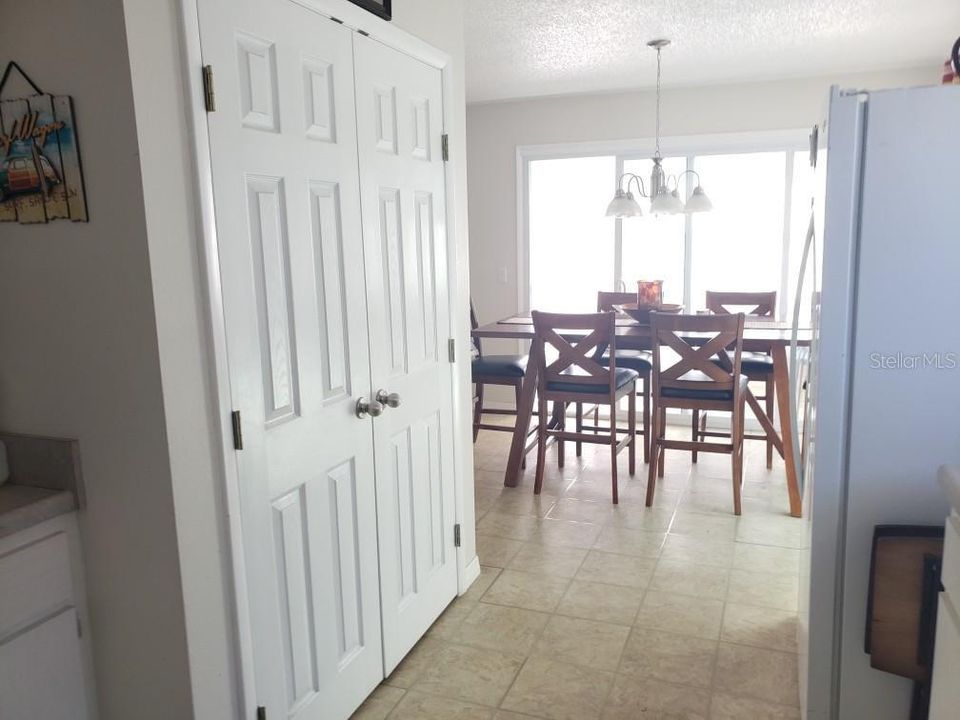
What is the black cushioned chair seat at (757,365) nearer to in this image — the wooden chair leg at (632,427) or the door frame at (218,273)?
the wooden chair leg at (632,427)

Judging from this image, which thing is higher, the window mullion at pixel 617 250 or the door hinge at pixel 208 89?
the door hinge at pixel 208 89

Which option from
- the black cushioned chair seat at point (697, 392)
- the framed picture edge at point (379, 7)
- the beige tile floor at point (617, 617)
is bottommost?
the beige tile floor at point (617, 617)

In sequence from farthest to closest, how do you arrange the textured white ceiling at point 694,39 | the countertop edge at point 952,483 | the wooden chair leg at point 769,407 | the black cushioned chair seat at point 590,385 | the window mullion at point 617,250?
the window mullion at point 617,250 → the wooden chair leg at point 769,407 → the black cushioned chair seat at point 590,385 → the textured white ceiling at point 694,39 → the countertop edge at point 952,483

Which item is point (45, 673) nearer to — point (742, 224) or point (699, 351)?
point (699, 351)

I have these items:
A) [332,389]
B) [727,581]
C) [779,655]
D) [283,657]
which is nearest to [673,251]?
[727,581]

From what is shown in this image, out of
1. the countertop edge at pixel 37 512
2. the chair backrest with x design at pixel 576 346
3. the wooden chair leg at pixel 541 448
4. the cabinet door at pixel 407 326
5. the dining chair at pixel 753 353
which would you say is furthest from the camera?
the dining chair at pixel 753 353

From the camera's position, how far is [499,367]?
4273mm

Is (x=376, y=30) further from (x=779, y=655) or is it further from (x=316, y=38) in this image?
(x=779, y=655)

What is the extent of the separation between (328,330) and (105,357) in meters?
0.57

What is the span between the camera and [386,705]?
2111 millimetres

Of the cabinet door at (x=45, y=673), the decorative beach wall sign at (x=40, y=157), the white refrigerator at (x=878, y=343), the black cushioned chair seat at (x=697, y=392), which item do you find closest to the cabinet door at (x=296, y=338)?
the decorative beach wall sign at (x=40, y=157)

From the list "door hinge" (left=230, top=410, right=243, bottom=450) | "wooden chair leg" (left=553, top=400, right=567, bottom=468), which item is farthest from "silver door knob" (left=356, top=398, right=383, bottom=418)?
"wooden chair leg" (left=553, top=400, right=567, bottom=468)

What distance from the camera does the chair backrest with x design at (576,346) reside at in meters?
3.60

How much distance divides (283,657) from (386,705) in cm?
51
